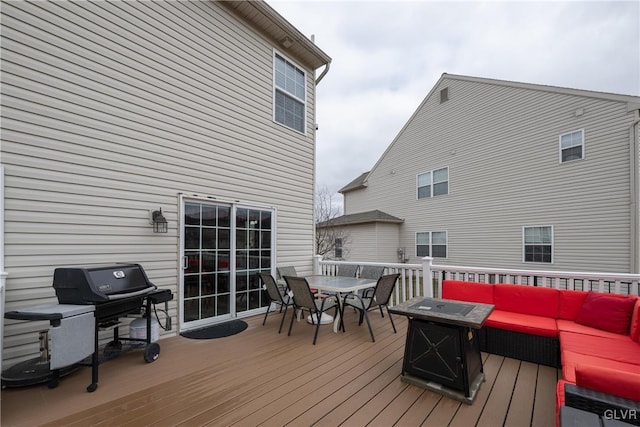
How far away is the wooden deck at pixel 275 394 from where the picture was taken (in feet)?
6.69

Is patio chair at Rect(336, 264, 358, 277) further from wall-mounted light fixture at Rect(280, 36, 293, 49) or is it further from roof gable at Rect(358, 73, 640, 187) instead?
roof gable at Rect(358, 73, 640, 187)

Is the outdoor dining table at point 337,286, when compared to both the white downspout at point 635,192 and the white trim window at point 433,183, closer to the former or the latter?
the white downspout at point 635,192

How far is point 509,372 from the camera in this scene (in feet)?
9.07

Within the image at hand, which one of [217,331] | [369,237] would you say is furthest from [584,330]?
[369,237]

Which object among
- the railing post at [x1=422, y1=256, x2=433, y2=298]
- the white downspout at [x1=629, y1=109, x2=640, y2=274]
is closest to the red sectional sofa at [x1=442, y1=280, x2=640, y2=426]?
the railing post at [x1=422, y1=256, x2=433, y2=298]

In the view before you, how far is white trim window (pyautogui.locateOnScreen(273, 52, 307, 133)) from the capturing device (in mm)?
5527

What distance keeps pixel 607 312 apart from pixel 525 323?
0.78 meters

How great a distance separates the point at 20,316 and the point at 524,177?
11.2 meters

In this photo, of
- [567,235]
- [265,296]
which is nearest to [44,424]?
[265,296]

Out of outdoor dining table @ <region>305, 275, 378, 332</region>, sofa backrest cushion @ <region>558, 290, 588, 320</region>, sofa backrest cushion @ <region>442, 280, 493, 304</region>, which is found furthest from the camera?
outdoor dining table @ <region>305, 275, 378, 332</region>

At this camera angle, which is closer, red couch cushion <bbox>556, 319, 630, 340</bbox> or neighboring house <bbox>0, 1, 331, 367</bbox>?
red couch cushion <bbox>556, 319, 630, 340</bbox>

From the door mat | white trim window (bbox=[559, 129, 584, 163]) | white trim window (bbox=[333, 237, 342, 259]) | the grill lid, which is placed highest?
white trim window (bbox=[559, 129, 584, 163])

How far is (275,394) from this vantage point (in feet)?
7.80

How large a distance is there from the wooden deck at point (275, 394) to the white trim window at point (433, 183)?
8413 mm
